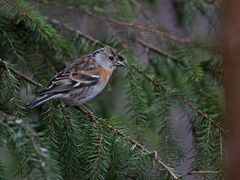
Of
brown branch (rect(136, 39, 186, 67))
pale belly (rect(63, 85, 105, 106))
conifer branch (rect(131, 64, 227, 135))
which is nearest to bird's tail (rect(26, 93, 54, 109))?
pale belly (rect(63, 85, 105, 106))

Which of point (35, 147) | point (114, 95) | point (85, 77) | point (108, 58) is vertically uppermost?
point (35, 147)

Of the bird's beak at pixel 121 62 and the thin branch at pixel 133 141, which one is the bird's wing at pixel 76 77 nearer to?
the bird's beak at pixel 121 62

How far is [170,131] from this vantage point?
2.84 meters

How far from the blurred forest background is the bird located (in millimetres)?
69

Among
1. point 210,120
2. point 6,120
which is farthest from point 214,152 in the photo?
point 6,120

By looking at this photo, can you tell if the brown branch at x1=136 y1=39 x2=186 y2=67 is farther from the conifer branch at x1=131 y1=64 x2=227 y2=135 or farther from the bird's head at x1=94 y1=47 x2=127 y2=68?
the conifer branch at x1=131 y1=64 x2=227 y2=135

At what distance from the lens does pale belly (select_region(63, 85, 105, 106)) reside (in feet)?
10.1

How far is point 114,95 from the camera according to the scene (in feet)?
12.7

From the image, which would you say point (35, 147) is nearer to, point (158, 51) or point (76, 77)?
point (76, 77)

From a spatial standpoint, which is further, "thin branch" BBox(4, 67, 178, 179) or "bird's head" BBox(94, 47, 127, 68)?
"bird's head" BBox(94, 47, 127, 68)

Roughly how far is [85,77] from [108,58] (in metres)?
0.24

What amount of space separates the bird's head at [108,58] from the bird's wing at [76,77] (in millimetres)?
73

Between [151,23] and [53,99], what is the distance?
1.36m

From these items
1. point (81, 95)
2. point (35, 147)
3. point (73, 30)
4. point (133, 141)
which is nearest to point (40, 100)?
point (81, 95)
